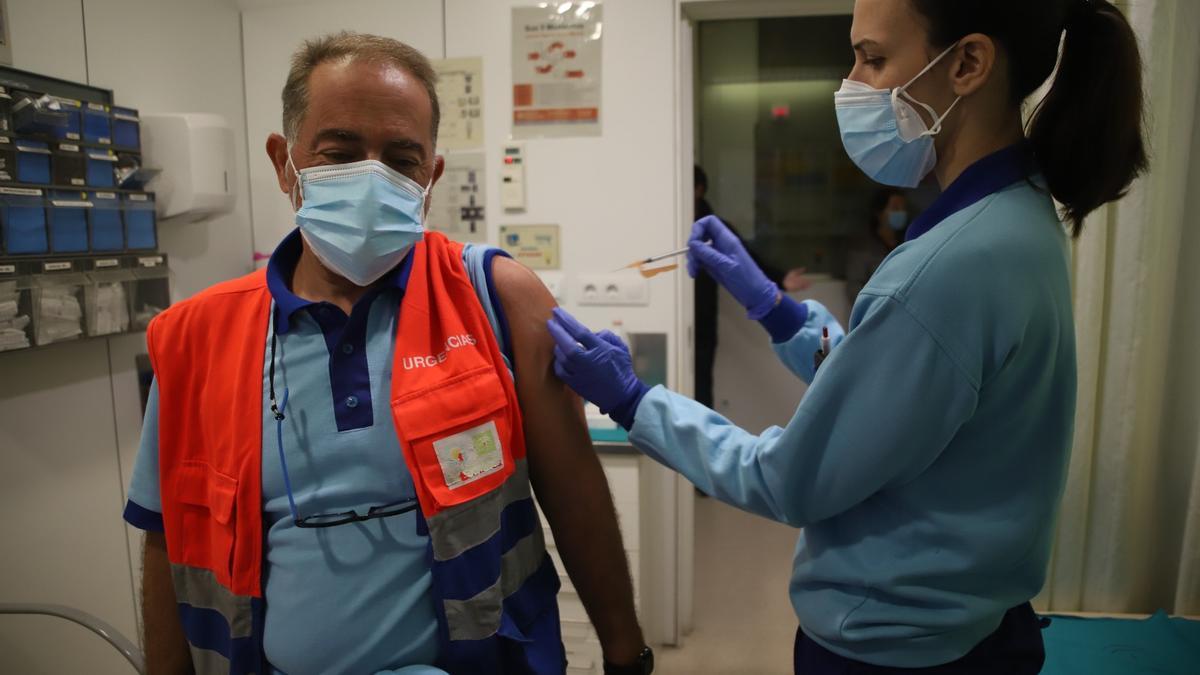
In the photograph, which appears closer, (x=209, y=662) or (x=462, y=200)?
(x=209, y=662)

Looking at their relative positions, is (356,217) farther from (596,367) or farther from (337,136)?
(596,367)

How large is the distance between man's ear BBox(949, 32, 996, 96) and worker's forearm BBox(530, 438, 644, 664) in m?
0.74

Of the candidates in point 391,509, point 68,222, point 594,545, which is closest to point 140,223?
point 68,222

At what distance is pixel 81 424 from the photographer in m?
2.11

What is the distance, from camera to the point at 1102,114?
2.94ft

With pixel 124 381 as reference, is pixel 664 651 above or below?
below

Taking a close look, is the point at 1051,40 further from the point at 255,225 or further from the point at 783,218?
the point at 783,218

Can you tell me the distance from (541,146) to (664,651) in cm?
192

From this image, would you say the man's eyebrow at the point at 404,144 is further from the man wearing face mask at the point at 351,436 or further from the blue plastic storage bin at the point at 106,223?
the blue plastic storage bin at the point at 106,223

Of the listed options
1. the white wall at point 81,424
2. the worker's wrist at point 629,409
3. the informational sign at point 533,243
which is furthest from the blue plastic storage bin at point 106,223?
the worker's wrist at point 629,409

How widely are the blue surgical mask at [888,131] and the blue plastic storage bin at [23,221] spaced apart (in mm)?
1920

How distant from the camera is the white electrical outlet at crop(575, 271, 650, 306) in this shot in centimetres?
261

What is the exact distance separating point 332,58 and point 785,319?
1.00 meters

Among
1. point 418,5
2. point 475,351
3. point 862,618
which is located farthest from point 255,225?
point 862,618
